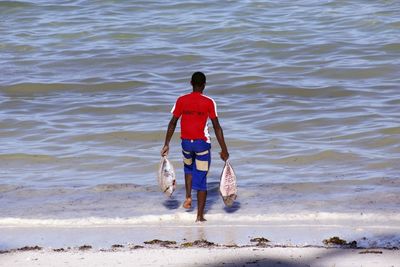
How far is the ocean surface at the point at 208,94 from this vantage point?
10094 mm

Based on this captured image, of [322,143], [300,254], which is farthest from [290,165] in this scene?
[300,254]

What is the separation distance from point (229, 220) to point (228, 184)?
1.11ft

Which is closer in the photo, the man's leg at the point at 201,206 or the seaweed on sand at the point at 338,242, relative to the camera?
the seaweed on sand at the point at 338,242

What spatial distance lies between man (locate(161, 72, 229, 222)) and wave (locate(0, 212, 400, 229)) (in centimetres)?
23

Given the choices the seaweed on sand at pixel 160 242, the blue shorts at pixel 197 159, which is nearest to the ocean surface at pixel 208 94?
the blue shorts at pixel 197 159

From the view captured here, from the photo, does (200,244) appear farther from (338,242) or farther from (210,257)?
(338,242)

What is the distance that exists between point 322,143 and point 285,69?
16.2 ft

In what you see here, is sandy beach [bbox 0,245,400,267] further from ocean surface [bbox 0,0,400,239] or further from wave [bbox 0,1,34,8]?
wave [bbox 0,1,34,8]

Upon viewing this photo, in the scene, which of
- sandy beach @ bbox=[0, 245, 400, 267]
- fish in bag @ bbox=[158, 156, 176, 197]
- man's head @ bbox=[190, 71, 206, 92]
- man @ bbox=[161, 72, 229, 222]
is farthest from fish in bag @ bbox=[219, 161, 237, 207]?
sandy beach @ bbox=[0, 245, 400, 267]

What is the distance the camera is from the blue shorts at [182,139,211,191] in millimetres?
8993

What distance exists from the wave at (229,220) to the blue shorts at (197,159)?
1.17 feet

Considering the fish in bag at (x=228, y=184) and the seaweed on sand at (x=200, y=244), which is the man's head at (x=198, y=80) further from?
the seaweed on sand at (x=200, y=244)

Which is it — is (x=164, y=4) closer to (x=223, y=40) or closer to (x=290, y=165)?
(x=223, y=40)

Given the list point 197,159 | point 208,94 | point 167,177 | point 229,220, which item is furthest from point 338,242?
point 208,94
